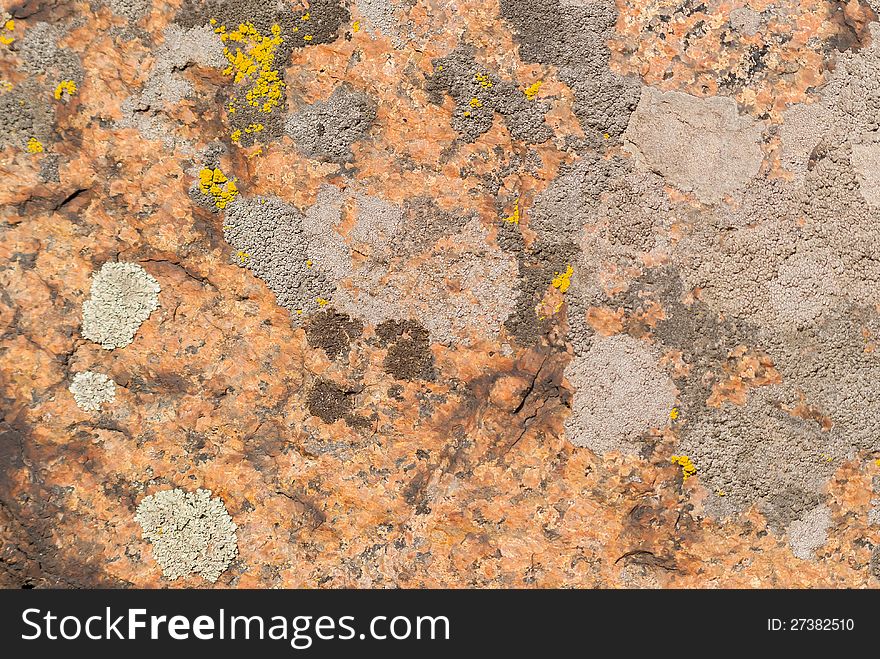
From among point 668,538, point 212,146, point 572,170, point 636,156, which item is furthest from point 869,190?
point 212,146

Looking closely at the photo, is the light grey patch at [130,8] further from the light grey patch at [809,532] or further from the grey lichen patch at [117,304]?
the light grey patch at [809,532]

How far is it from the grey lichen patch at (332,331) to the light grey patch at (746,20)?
8.72 feet

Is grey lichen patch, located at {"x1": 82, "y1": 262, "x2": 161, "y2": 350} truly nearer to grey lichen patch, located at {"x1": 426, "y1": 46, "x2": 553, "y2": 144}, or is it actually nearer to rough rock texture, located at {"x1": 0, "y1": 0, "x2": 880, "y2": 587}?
rough rock texture, located at {"x1": 0, "y1": 0, "x2": 880, "y2": 587}

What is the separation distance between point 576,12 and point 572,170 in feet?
2.84

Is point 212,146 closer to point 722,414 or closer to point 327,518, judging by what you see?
point 327,518

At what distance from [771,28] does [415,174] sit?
7.00 feet

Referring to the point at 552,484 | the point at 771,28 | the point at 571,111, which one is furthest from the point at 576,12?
the point at 552,484

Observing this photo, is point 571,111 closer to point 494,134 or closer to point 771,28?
point 494,134

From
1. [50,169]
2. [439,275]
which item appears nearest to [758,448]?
[439,275]

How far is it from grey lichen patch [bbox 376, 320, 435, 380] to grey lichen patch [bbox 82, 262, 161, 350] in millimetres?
1282

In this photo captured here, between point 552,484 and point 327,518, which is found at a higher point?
point 552,484

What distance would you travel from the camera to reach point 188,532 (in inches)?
154

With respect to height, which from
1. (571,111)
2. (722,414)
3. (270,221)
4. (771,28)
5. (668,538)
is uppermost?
(771,28)

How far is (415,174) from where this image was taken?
389cm
